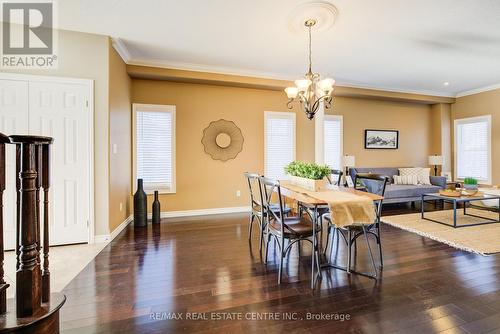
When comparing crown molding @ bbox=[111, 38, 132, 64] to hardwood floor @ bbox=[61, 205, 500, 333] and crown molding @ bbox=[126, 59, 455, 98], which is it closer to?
crown molding @ bbox=[126, 59, 455, 98]

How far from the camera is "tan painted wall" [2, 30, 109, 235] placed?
10.8 feet

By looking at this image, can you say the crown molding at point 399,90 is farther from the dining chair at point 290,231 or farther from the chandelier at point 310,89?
the dining chair at point 290,231

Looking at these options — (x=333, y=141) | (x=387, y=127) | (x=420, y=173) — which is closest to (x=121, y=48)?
(x=333, y=141)

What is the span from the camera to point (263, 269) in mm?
2609

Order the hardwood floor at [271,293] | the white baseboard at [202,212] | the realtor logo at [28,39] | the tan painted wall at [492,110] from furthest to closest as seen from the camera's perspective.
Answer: the tan painted wall at [492,110] < the white baseboard at [202,212] < the realtor logo at [28,39] < the hardwood floor at [271,293]

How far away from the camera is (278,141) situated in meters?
5.53

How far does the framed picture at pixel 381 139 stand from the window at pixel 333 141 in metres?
0.83

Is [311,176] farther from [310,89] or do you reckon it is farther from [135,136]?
[135,136]

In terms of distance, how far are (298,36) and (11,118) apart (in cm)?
382

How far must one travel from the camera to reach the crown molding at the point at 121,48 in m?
3.60

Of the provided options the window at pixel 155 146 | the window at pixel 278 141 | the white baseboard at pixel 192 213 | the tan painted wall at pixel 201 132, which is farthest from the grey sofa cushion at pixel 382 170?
the window at pixel 155 146

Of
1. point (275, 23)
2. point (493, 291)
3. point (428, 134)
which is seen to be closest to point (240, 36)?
point (275, 23)

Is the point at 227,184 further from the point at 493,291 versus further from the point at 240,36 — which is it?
the point at 493,291

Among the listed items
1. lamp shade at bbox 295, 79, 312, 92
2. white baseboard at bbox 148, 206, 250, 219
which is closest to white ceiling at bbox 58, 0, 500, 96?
lamp shade at bbox 295, 79, 312, 92
